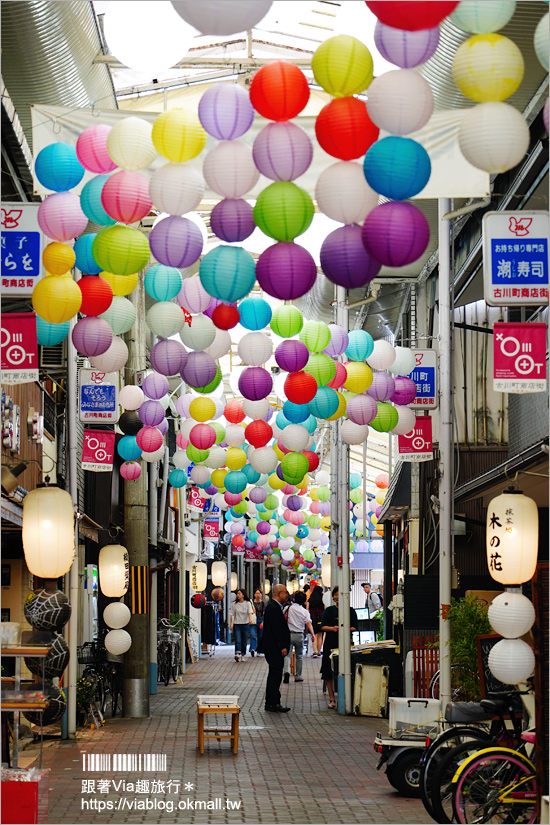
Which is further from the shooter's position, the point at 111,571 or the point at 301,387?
the point at 111,571

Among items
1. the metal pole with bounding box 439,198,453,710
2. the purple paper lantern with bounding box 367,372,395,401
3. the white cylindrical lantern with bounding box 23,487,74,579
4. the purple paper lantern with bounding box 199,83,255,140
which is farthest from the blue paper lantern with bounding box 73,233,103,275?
the metal pole with bounding box 439,198,453,710

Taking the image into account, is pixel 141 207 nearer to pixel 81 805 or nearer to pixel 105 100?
pixel 105 100

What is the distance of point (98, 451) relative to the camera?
1405 centimetres

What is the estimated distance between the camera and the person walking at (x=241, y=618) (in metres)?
27.1

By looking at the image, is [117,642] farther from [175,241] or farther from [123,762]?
[175,241]

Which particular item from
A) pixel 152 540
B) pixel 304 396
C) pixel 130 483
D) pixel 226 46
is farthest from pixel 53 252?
pixel 152 540

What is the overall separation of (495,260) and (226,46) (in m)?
6.15

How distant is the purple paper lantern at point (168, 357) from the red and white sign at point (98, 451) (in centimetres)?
455

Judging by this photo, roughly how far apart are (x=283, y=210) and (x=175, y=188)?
39.6 inches

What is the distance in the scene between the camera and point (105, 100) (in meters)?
11.5

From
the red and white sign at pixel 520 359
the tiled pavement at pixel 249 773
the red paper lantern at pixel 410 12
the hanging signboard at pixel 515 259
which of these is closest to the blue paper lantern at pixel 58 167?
the hanging signboard at pixel 515 259

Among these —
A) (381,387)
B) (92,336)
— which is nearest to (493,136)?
(92,336)

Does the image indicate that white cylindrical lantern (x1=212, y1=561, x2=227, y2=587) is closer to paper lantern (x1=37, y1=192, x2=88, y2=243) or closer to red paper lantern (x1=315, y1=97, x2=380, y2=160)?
paper lantern (x1=37, y1=192, x2=88, y2=243)

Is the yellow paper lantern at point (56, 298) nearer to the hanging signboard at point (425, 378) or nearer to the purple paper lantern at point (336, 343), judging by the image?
the purple paper lantern at point (336, 343)
